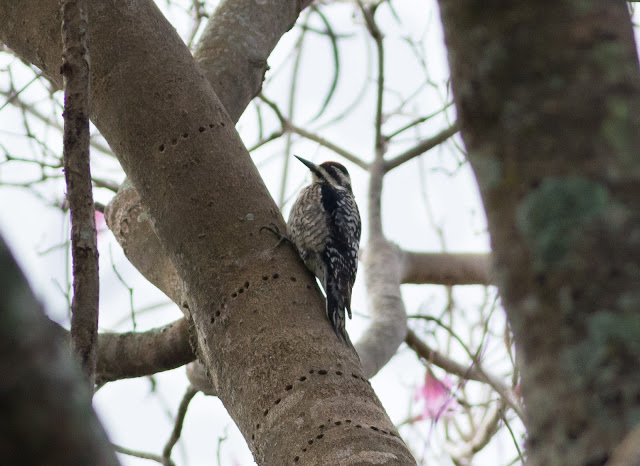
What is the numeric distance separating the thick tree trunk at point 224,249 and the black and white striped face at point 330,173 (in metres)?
2.18

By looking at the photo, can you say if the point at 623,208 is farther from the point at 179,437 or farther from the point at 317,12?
the point at 317,12

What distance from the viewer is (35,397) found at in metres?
0.68

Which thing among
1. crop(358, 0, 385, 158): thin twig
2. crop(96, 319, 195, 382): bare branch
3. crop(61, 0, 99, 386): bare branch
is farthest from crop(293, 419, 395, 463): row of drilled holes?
crop(358, 0, 385, 158): thin twig

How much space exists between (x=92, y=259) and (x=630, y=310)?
3.87 feet

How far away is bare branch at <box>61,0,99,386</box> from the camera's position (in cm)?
162

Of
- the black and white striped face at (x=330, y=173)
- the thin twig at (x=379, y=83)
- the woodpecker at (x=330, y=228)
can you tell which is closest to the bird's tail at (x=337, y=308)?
the woodpecker at (x=330, y=228)

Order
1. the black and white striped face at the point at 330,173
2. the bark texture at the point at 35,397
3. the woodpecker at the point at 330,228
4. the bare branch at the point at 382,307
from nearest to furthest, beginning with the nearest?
1. the bark texture at the point at 35,397
2. the bare branch at the point at 382,307
3. the woodpecker at the point at 330,228
4. the black and white striped face at the point at 330,173

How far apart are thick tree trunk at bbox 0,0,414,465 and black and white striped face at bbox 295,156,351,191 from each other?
2182 mm

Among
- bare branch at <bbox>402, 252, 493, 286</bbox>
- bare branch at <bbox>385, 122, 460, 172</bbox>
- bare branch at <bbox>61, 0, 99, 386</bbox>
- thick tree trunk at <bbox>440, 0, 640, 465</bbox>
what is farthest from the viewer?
bare branch at <bbox>402, 252, 493, 286</bbox>

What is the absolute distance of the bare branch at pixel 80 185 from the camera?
1.62 metres

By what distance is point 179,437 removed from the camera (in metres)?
3.49

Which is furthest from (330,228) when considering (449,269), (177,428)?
(177,428)

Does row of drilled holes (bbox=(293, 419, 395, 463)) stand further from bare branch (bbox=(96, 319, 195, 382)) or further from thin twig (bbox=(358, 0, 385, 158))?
thin twig (bbox=(358, 0, 385, 158))

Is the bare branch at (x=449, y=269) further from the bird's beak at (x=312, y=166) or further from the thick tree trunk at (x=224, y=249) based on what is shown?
the thick tree trunk at (x=224, y=249)
